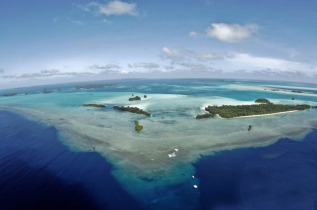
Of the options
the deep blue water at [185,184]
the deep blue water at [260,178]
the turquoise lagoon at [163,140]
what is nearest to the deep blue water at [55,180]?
the deep blue water at [185,184]

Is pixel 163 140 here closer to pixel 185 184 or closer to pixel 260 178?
pixel 185 184

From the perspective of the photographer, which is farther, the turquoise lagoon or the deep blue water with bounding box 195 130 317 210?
the turquoise lagoon

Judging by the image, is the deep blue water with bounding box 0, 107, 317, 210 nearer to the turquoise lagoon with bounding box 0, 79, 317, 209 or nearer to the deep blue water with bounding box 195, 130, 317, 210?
the deep blue water with bounding box 195, 130, 317, 210

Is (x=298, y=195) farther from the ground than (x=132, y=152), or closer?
closer

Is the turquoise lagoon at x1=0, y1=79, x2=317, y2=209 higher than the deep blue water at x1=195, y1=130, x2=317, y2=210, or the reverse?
the turquoise lagoon at x1=0, y1=79, x2=317, y2=209

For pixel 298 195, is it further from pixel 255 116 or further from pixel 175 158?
pixel 255 116

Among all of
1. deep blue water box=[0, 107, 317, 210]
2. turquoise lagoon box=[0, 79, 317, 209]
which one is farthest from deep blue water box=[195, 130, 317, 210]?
→ turquoise lagoon box=[0, 79, 317, 209]

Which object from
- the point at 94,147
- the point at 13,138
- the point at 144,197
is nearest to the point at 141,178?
the point at 144,197
